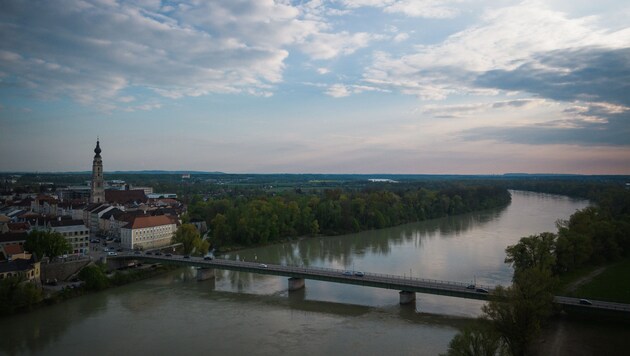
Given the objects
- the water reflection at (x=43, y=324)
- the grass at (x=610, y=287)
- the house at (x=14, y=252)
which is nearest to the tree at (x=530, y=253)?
the grass at (x=610, y=287)

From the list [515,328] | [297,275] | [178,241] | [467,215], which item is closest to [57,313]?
[297,275]

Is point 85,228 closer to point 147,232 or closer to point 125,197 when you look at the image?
point 147,232

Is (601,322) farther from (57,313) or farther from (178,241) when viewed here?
(178,241)

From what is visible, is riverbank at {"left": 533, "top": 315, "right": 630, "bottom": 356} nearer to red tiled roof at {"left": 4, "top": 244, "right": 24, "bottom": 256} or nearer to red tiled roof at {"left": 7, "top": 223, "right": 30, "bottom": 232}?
red tiled roof at {"left": 4, "top": 244, "right": 24, "bottom": 256}

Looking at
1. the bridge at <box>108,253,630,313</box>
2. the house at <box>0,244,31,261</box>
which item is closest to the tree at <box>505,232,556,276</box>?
the bridge at <box>108,253,630,313</box>

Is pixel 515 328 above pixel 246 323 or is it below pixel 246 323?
above

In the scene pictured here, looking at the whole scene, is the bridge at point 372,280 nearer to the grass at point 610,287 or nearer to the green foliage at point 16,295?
the grass at point 610,287

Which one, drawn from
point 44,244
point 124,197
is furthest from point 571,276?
point 124,197
